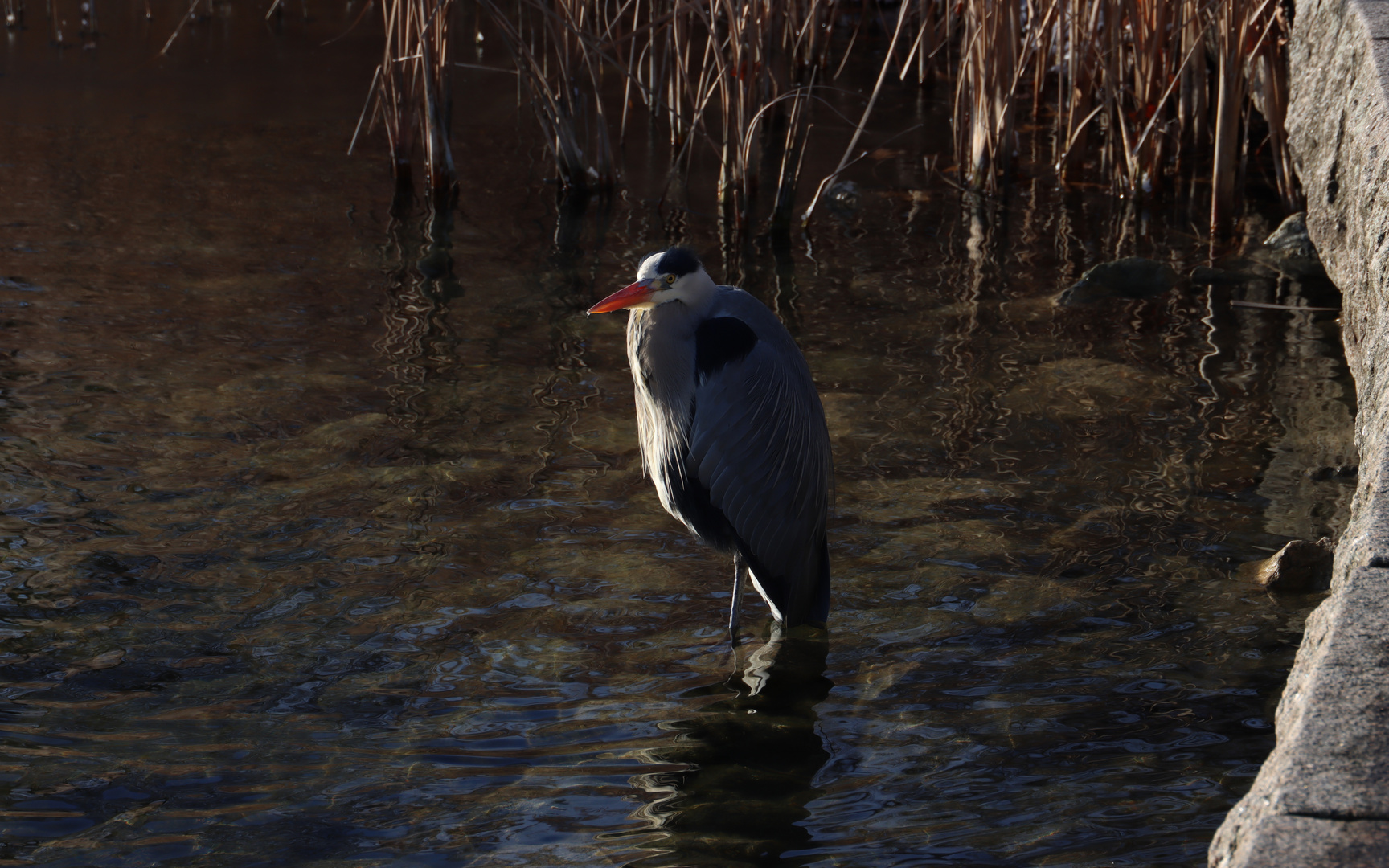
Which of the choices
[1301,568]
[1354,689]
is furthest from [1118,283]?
[1354,689]

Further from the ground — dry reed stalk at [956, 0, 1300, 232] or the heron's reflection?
dry reed stalk at [956, 0, 1300, 232]

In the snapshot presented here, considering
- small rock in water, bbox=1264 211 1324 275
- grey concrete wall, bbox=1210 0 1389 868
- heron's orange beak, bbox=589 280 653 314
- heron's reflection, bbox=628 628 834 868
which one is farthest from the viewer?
small rock in water, bbox=1264 211 1324 275

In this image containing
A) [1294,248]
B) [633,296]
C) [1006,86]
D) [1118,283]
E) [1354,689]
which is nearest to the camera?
[1354,689]

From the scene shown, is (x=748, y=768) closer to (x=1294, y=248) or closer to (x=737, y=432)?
(x=737, y=432)

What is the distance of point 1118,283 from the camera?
5.95 meters

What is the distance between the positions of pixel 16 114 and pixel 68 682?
18.8 feet

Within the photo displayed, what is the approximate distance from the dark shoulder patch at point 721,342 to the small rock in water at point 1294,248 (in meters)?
3.91

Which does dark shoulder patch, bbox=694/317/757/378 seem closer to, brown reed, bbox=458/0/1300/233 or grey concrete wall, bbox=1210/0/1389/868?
grey concrete wall, bbox=1210/0/1389/868

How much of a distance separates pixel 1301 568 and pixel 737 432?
1.59 meters

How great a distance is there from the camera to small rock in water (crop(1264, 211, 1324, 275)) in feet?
20.3

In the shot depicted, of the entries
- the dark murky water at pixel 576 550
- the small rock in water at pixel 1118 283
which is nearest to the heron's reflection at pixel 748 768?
the dark murky water at pixel 576 550

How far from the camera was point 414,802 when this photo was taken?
2721mm

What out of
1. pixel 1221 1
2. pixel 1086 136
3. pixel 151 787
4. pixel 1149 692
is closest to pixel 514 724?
pixel 151 787

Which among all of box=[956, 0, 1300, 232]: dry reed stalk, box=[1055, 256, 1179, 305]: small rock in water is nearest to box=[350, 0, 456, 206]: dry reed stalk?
box=[956, 0, 1300, 232]: dry reed stalk
